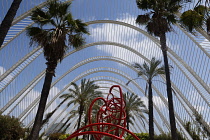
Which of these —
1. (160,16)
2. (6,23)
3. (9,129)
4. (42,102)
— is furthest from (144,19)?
(9,129)

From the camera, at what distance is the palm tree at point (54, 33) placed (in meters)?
12.8

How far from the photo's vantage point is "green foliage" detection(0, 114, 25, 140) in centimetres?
1942

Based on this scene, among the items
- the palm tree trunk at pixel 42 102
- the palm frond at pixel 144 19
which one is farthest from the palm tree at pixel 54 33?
the palm frond at pixel 144 19

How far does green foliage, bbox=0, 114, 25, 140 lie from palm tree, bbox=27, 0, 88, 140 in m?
10.5

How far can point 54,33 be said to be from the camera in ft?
42.2

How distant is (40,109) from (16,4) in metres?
5.69

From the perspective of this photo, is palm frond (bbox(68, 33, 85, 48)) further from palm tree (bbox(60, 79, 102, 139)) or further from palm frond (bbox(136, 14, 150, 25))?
palm tree (bbox(60, 79, 102, 139))

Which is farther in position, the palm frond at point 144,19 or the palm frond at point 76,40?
the palm frond at point 144,19

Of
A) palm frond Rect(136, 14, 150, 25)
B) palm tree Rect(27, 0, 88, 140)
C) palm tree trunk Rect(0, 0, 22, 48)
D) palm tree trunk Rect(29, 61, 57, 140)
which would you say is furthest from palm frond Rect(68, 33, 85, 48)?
palm frond Rect(136, 14, 150, 25)

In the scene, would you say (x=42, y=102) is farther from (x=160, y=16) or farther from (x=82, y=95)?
(x=82, y=95)

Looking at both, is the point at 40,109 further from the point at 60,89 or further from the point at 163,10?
the point at 60,89

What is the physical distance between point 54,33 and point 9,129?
12426mm

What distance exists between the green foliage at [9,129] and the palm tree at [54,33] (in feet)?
34.5

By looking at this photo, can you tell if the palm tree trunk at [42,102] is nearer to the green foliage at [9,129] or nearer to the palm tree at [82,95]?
the green foliage at [9,129]
